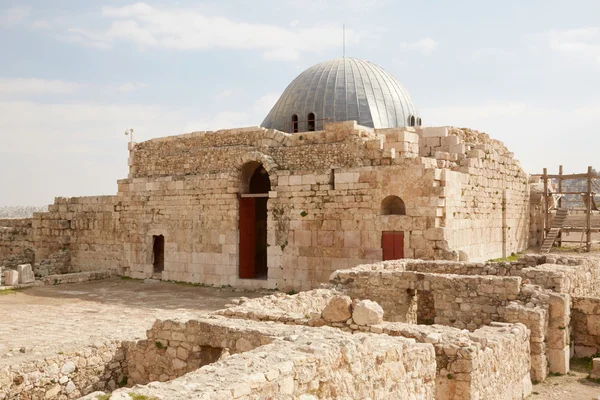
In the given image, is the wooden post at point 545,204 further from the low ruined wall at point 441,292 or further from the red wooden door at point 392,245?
the low ruined wall at point 441,292

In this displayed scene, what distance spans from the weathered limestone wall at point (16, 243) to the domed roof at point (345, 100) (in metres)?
11.8

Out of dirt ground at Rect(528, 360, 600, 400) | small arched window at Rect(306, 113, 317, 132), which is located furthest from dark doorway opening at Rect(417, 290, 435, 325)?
small arched window at Rect(306, 113, 317, 132)

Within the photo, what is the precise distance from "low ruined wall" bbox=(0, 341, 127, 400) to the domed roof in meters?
15.3

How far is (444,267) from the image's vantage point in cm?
1123

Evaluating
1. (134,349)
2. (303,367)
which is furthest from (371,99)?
(303,367)

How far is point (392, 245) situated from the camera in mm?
14797

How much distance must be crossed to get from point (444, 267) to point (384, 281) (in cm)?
174

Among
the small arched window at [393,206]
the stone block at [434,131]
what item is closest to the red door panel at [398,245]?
the small arched window at [393,206]

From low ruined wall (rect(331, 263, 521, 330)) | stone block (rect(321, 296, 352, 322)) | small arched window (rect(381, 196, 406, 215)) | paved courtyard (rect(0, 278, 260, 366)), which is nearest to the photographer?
stone block (rect(321, 296, 352, 322))

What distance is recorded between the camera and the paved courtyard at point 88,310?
32.7 ft

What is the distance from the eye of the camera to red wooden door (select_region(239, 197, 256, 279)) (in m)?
17.9

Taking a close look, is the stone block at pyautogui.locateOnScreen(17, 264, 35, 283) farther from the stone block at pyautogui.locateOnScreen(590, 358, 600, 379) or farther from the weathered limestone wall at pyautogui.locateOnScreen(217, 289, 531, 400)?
the stone block at pyautogui.locateOnScreen(590, 358, 600, 379)

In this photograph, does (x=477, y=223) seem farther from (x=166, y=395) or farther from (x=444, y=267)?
(x=166, y=395)

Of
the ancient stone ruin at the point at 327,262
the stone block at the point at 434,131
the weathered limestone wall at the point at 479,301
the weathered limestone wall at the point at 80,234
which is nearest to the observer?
the ancient stone ruin at the point at 327,262
